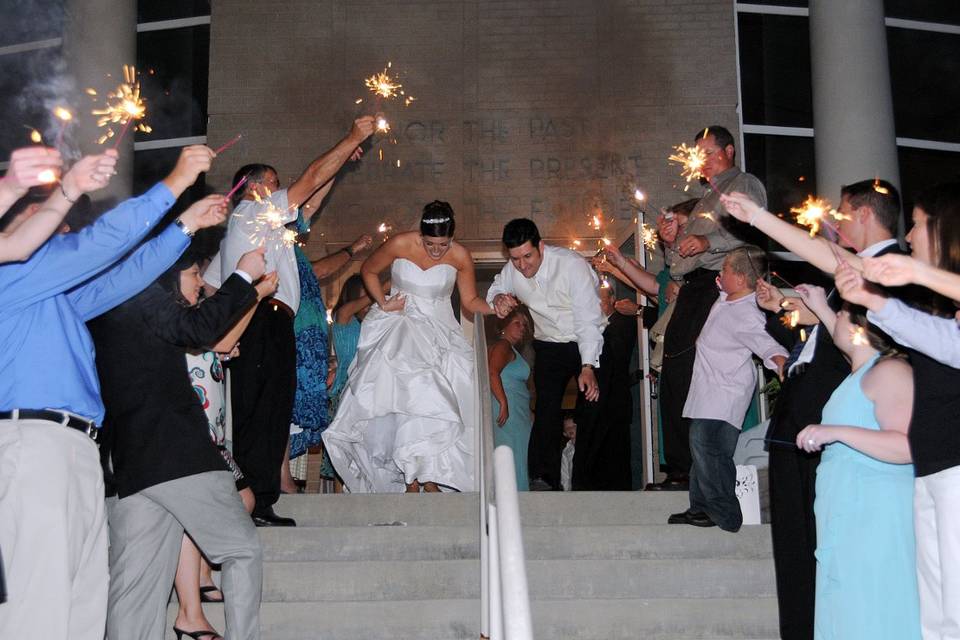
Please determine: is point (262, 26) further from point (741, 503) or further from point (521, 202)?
point (741, 503)

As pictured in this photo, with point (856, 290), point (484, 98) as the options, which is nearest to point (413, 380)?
A: point (856, 290)

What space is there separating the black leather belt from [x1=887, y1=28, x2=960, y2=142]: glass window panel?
1162cm

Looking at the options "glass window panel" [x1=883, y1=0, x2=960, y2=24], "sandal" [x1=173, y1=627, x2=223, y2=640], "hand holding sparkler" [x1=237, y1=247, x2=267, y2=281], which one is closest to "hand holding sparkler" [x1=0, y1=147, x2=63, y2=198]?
"hand holding sparkler" [x1=237, y1=247, x2=267, y2=281]

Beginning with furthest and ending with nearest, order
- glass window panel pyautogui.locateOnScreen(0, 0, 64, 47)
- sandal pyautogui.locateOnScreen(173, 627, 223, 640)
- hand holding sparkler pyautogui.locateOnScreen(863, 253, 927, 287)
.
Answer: glass window panel pyautogui.locateOnScreen(0, 0, 64, 47) < sandal pyautogui.locateOnScreen(173, 627, 223, 640) < hand holding sparkler pyautogui.locateOnScreen(863, 253, 927, 287)

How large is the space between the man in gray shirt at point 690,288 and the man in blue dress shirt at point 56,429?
3.30 m

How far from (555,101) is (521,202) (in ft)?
3.80

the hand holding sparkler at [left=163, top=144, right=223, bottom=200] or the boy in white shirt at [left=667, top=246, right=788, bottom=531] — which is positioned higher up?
the hand holding sparkler at [left=163, top=144, right=223, bottom=200]

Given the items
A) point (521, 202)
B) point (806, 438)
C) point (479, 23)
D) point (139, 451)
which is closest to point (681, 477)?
point (806, 438)

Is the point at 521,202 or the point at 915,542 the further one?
the point at 521,202

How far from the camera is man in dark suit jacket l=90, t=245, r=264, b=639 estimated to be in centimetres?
405

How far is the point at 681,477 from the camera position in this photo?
6492 mm

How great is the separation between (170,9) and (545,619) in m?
10.2

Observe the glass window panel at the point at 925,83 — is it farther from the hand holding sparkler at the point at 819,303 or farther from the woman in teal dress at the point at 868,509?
the woman in teal dress at the point at 868,509

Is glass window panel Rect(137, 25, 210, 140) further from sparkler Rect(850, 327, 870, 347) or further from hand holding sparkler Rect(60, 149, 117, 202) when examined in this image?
sparkler Rect(850, 327, 870, 347)
